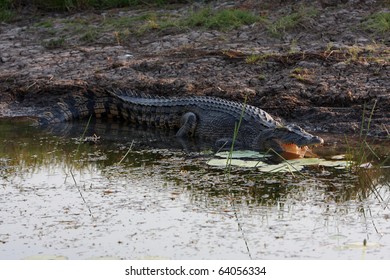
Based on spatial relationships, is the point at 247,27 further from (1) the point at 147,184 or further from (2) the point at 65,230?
(2) the point at 65,230

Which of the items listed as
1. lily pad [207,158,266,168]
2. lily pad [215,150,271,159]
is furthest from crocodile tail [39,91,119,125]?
lily pad [207,158,266,168]

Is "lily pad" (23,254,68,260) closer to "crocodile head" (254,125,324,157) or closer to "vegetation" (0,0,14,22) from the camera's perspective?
"crocodile head" (254,125,324,157)

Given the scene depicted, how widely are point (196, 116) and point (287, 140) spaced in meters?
1.37

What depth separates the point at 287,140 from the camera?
9078 millimetres

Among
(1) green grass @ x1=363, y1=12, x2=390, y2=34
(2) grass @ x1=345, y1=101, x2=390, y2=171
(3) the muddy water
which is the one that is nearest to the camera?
(3) the muddy water

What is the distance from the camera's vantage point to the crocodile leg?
33.1ft

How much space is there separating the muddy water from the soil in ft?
4.41

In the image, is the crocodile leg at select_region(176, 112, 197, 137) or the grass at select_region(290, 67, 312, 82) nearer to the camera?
the crocodile leg at select_region(176, 112, 197, 137)

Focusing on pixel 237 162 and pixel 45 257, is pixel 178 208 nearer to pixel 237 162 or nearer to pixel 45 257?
pixel 45 257

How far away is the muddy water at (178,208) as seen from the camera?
6.18m

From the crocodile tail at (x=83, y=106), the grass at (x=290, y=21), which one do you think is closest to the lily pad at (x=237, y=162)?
the crocodile tail at (x=83, y=106)

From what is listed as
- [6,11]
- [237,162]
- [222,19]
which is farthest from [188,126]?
[6,11]

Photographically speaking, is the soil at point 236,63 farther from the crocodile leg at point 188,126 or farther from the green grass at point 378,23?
the crocodile leg at point 188,126

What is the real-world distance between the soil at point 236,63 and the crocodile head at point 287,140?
2.41ft
